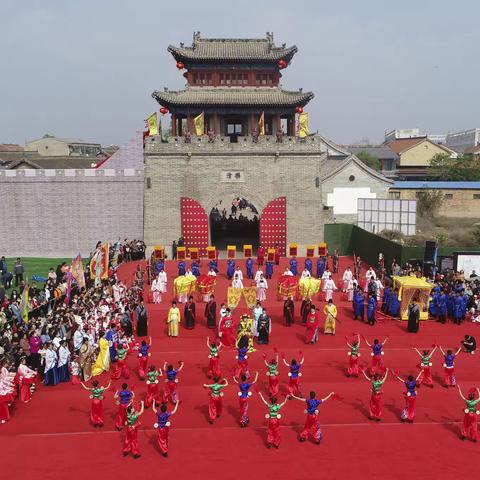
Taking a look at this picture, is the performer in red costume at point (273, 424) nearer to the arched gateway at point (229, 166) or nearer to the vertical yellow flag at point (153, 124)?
the arched gateway at point (229, 166)

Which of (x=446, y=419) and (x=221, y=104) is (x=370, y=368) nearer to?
(x=446, y=419)

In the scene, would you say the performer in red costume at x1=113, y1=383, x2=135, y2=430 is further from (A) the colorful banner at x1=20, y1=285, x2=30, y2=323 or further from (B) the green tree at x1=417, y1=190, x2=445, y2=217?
(B) the green tree at x1=417, y1=190, x2=445, y2=217

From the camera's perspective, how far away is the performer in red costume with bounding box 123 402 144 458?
338 inches

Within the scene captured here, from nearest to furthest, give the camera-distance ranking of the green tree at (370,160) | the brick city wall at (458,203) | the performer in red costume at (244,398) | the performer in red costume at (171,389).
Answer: the performer in red costume at (244,398), the performer in red costume at (171,389), the brick city wall at (458,203), the green tree at (370,160)

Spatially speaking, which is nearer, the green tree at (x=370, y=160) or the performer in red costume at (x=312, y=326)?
the performer in red costume at (x=312, y=326)

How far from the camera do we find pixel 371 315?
15.7 m

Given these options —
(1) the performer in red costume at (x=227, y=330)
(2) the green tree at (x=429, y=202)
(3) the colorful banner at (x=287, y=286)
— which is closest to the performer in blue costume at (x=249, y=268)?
(3) the colorful banner at (x=287, y=286)

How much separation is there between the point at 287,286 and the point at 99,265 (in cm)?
651

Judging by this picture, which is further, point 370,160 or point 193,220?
point 370,160

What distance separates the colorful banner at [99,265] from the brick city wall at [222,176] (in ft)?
29.0

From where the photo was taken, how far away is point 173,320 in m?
14.6

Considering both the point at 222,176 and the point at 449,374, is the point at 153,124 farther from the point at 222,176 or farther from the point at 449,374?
the point at 449,374

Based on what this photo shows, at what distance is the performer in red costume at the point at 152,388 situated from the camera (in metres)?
10.2

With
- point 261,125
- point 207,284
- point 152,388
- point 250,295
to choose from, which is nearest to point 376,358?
point 152,388
